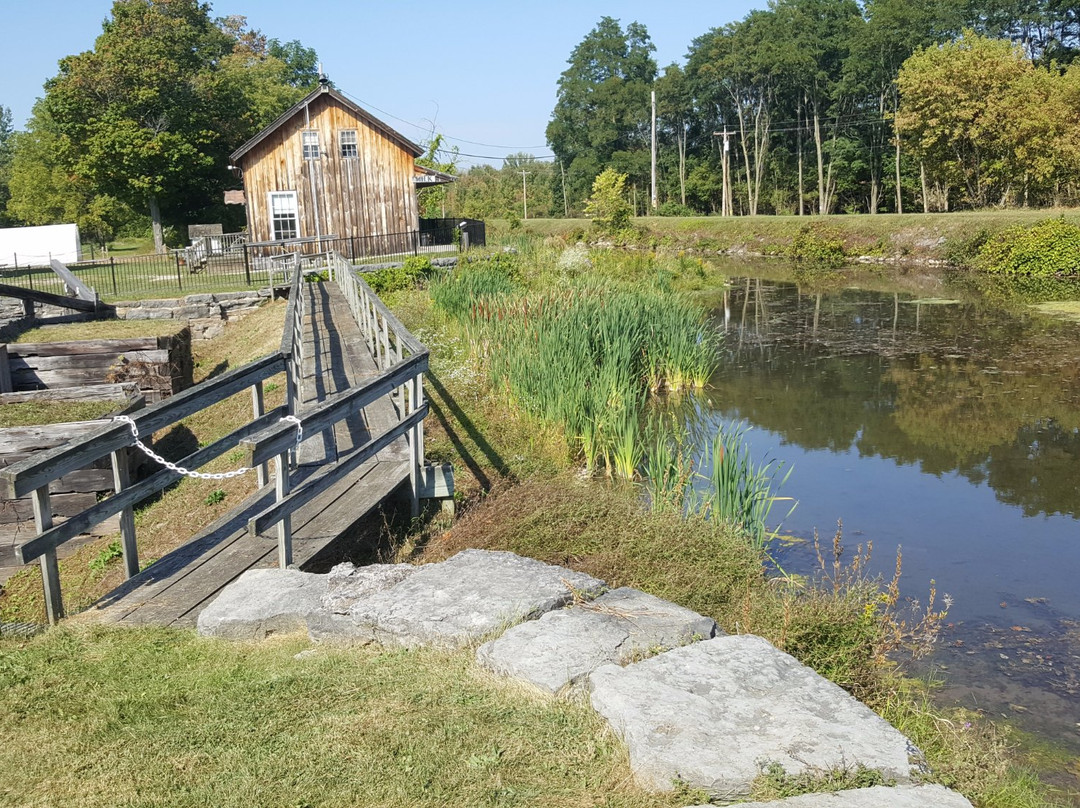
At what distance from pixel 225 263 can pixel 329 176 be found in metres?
4.86

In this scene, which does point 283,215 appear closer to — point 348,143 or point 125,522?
point 348,143

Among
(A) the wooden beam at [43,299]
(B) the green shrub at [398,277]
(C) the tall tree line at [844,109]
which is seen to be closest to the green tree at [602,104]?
(C) the tall tree line at [844,109]

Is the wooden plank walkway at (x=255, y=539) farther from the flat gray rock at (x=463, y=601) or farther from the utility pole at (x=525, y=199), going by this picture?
the utility pole at (x=525, y=199)

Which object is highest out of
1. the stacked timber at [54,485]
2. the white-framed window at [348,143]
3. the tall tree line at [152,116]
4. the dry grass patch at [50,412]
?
the tall tree line at [152,116]

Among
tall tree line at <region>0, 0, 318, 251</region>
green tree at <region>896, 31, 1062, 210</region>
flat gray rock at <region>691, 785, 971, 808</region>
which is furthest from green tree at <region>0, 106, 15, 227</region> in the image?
flat gray rock at <region>691, 785, 971, 808</region>

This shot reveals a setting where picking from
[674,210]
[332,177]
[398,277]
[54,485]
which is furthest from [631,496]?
[674,210]

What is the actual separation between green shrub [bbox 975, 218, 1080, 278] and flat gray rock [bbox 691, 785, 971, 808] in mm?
34894

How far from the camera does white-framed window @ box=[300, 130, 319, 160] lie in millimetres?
32500

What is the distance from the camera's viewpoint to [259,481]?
7.27 meters

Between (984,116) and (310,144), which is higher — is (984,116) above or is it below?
above

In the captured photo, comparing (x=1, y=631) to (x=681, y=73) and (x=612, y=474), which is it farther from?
(x=681, y=73)

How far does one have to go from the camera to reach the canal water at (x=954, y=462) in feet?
23.3

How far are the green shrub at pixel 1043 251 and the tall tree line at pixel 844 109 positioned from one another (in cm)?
777

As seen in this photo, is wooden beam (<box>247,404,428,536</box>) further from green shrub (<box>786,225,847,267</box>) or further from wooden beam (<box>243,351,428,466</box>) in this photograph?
green shrub (<box>786,225,847,267</box>)
